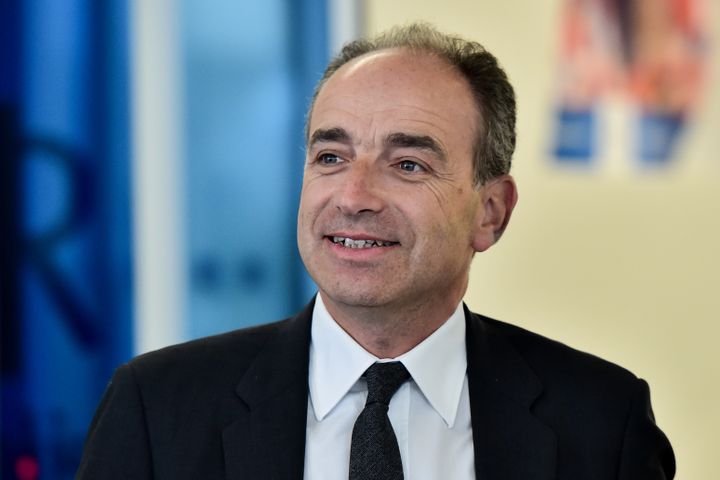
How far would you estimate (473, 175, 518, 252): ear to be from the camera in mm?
2066

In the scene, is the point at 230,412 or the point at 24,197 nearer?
the point at 230,412

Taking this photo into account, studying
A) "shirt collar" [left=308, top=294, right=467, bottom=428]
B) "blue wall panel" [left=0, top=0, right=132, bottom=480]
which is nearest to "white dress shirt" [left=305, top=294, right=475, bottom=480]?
"shirt collar" [left=308, top=294, right=467, bottom=428]

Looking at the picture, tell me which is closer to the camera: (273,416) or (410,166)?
(273,416)

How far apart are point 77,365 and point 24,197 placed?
0.51m

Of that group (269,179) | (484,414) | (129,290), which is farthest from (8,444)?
(484,414)

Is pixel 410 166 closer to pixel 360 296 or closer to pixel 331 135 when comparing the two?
pixel 331 135

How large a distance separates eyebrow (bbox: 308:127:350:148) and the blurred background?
1506 mm

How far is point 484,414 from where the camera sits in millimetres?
1871

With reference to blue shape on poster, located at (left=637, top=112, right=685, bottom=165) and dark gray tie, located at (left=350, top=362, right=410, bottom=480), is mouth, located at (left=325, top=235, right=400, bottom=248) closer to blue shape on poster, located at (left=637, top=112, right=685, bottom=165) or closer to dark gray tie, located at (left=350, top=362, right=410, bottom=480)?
dark gray tie, located at (left=350, top=362, right=410, bottom=480)

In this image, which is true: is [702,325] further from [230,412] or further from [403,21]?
A: [230,412]

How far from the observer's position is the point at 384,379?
6.08 ft

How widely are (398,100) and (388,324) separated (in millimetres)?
386

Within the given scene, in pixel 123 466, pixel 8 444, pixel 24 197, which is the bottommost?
Result: pixel 8 444

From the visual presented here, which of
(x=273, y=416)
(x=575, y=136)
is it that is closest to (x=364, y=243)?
(x=273, y=416)
